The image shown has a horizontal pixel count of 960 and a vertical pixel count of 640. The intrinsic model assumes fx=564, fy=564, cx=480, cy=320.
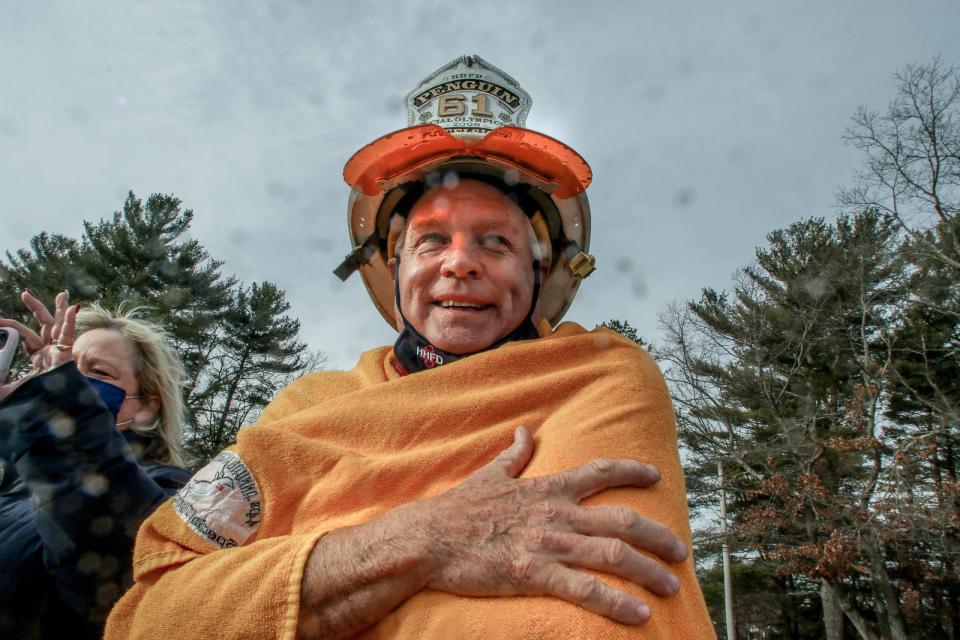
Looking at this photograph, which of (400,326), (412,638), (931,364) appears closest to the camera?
(412,638)

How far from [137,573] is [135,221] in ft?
102

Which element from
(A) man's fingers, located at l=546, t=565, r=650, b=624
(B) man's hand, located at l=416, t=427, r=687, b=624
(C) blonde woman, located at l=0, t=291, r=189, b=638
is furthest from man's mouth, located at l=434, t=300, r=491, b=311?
(C) blonde woman, located at l=0, t=291, r=189, b=638

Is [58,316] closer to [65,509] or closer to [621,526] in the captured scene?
[65,509]

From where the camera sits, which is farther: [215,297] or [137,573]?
[215,297]

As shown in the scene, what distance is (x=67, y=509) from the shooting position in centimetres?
206

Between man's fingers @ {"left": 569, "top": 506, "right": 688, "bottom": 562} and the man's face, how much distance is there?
996 millimetres

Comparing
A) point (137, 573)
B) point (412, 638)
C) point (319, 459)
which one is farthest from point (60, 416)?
point (412, 638)

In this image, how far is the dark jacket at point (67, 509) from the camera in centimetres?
207

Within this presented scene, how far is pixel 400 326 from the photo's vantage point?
258 cm

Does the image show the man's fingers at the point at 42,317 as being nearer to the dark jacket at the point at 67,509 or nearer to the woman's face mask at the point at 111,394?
the woman's face mask at the point at 111,394

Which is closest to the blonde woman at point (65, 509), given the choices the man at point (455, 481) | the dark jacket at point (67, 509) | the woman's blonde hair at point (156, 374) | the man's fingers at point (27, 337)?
the dark jacket at point (67, 509)

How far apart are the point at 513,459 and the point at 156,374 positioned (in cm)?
261

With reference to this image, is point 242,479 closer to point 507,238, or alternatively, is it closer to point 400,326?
point 400,326

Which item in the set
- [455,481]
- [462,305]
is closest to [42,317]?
[462,305]
